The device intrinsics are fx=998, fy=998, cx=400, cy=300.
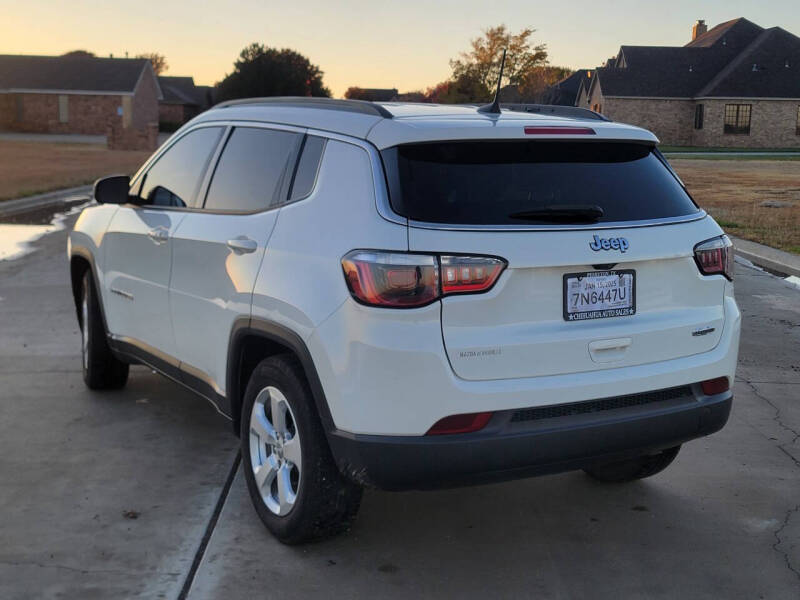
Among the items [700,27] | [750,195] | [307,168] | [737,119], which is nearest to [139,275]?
[307,168]

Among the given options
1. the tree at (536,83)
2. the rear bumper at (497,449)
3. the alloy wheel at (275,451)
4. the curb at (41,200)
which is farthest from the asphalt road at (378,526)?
the tree at (536,83)

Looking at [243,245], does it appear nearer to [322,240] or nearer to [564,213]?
[322,240]

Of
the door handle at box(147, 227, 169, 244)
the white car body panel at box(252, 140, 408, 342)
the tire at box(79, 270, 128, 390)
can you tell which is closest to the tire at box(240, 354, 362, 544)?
the white car body panel at box(252, 140, 408, 342)

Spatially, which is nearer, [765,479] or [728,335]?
[728,335]

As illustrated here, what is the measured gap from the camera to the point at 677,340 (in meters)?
3.95

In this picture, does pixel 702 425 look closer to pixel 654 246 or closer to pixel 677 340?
pixel 677 340

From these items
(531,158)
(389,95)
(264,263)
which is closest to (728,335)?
(531,158)

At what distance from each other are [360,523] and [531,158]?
1802mm

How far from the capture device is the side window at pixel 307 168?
4.06 metres

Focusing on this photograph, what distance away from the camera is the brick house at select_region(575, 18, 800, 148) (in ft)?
211

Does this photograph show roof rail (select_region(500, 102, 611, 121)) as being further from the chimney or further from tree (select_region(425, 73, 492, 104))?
the chimney

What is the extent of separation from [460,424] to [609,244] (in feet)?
2.91

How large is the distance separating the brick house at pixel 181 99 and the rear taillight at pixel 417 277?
8699cm

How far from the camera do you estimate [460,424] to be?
11.6 ft
